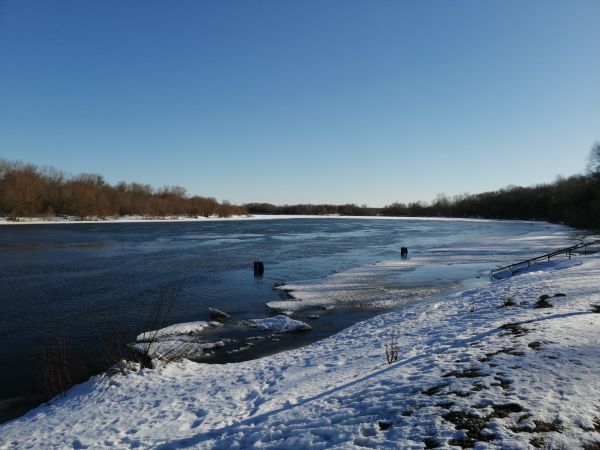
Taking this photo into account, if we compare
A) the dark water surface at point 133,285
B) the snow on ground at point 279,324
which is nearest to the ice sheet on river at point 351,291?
the dark water surface at point 133,285

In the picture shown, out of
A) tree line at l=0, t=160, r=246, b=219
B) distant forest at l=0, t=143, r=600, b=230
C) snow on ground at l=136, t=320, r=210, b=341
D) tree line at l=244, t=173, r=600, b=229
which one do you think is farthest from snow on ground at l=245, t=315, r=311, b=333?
tree line at l=0, t=160, r=246, b=219

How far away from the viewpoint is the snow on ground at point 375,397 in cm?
474

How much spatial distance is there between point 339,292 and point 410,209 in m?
177

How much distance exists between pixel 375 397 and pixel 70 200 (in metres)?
103

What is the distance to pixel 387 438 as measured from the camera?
467cm

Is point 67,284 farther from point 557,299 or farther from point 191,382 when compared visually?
point 557,299

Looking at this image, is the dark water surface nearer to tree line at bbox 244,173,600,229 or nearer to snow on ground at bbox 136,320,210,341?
snow on ground at bbox 136,320,210,341

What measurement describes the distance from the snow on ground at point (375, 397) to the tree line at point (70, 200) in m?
89.1

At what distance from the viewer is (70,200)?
9306cm

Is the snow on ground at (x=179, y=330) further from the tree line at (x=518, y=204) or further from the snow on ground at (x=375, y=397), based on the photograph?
the tree line at (x=518, y=204)

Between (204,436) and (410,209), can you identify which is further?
(410,209)

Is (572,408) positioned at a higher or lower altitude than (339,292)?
higher

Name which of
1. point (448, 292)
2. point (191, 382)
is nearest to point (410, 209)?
point (448, 292)

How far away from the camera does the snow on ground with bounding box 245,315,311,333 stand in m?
13.3
